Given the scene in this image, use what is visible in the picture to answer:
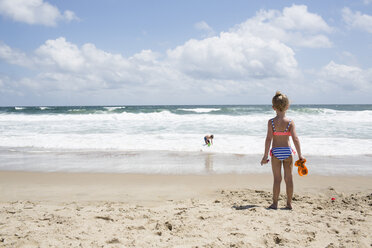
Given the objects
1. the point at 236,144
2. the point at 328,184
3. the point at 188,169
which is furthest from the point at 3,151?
the point at 328,184

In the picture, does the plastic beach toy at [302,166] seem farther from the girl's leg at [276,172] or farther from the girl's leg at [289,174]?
the girl's leg at [276,172]

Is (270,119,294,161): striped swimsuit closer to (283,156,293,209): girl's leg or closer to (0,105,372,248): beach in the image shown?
(283,156,293,209): girl's leg

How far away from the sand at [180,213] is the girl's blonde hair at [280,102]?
153 cm

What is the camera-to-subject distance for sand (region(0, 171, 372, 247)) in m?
2.98

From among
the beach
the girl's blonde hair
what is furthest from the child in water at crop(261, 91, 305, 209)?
the beach

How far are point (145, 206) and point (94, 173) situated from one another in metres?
2.84

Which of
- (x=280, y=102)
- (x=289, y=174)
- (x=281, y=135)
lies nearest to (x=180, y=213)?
(x=289, y=174)

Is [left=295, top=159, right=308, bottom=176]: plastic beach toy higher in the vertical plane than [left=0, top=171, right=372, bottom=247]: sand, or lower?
higher

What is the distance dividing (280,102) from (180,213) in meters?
2.17

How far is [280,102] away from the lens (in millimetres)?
3682

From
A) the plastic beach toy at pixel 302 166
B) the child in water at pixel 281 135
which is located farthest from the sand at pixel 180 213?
the child in water at pixel 281 135

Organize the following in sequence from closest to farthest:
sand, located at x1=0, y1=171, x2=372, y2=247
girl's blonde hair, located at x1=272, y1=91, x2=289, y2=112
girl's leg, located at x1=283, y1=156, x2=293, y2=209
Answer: sand, located at x1=0, y1=171, x2=372, y2=247 < girl's blonde hair, located at x1=272, y1=91, x2=289, y2=112 < girl's leg, located at x1=283, y1=156, x2=293, y2=209

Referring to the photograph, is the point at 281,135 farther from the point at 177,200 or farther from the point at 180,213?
the point at 177,200

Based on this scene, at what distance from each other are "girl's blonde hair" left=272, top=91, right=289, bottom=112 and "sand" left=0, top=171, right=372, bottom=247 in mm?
1532
